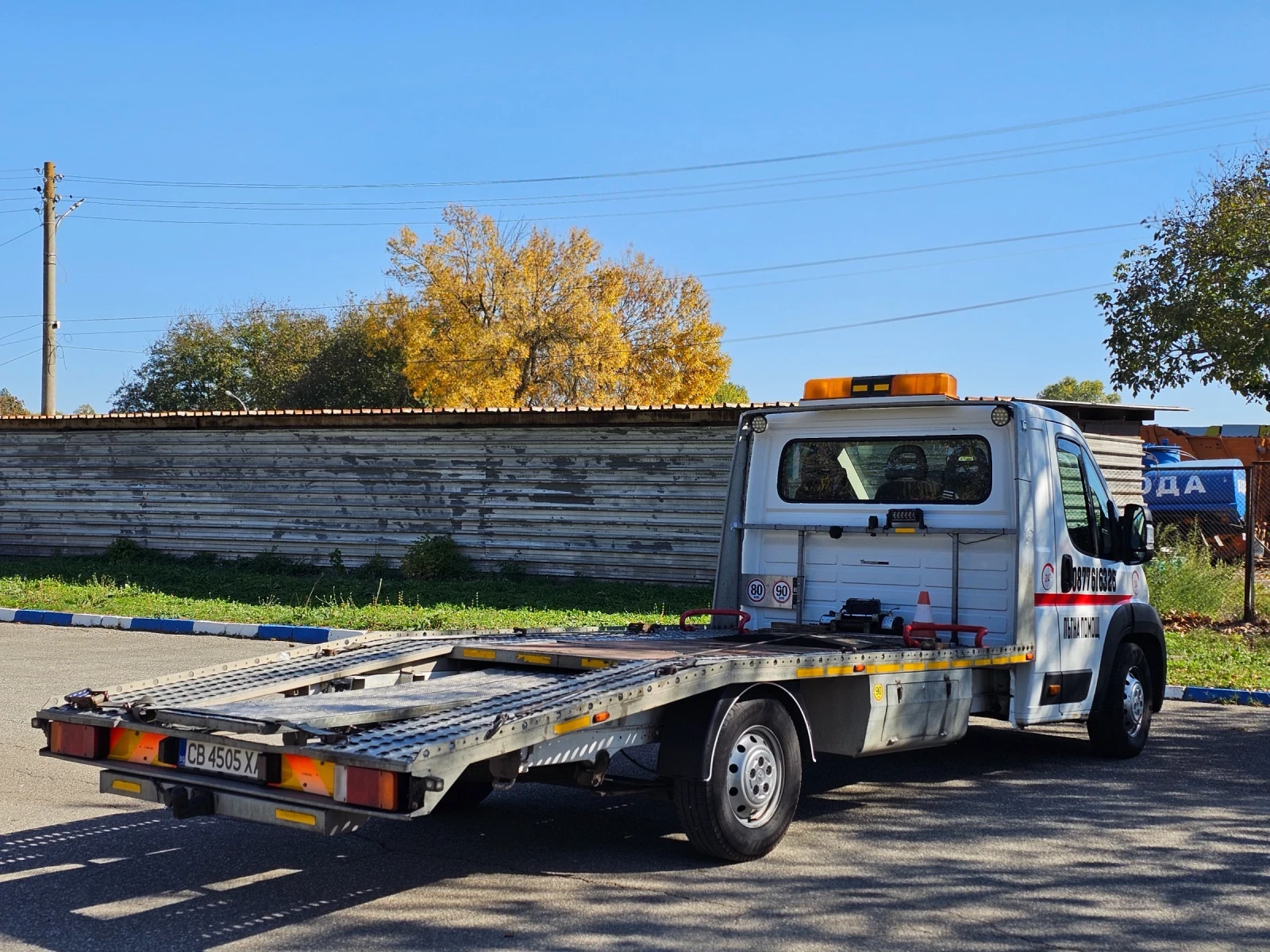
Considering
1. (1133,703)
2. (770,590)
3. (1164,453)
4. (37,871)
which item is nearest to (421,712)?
(37,871)

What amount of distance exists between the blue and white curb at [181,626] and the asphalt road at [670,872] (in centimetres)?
667

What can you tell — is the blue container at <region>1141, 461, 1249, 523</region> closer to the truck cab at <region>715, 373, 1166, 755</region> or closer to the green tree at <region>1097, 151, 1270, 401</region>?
the green tree at <region>1097, 151, 1270, 401</region>

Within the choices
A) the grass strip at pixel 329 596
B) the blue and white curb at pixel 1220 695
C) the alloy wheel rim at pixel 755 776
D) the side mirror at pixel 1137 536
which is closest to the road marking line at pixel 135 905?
the alloy wheel rim at pixel 755 776

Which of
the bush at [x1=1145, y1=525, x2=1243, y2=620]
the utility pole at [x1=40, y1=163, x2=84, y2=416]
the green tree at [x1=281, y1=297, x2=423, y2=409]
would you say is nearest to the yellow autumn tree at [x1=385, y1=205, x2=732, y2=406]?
the green tree at [x1=281, y1=297, x2=423, y2=409]

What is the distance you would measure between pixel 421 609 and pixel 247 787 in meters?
11.3

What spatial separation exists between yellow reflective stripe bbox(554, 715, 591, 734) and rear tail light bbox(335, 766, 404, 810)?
717 millimetres

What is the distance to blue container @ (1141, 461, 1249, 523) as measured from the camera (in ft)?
82.3

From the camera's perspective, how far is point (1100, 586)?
27.9 ft

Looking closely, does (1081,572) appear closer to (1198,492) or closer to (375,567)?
(375,567)

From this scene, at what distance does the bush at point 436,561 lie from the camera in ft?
63.7

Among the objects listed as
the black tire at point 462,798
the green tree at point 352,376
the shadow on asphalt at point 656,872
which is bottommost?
the shadow on asphalt at point 656,872

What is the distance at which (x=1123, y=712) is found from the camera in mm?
8578

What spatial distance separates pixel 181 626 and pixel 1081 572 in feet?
37.8

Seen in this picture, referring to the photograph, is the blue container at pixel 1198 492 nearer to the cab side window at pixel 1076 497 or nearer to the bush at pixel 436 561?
the bush at pixel 436 561
